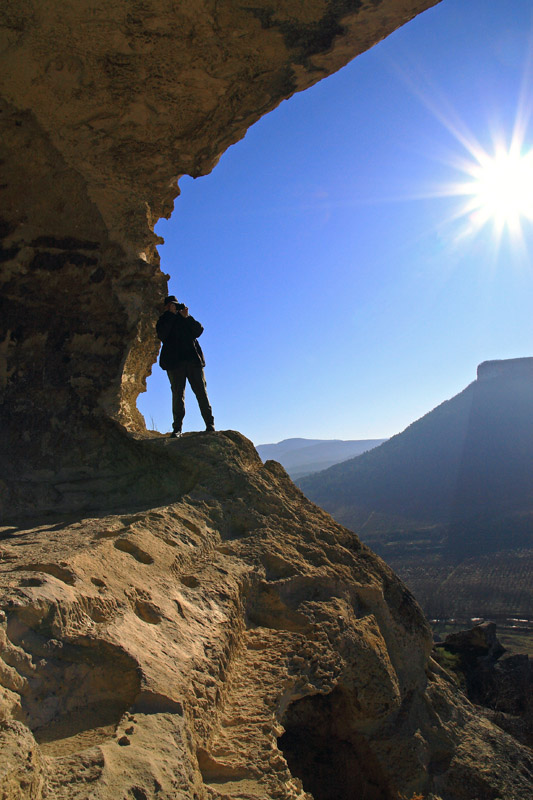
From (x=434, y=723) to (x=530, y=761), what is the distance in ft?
3.51

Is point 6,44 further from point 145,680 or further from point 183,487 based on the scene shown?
point 145,680

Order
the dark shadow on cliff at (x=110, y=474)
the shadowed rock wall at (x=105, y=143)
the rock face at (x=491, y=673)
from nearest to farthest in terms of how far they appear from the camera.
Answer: the dark shadow on cliff at (x=110, y=474), the shadowed rock wall at (x=105, y=143), the rock face at (x=491, y=673)

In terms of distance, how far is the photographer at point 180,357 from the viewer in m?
5.46

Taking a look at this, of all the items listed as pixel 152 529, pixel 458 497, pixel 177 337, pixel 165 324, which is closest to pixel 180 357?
pixel 177 337

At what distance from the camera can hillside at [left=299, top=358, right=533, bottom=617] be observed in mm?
41062

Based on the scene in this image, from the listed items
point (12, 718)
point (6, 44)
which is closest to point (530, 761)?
point (12, 718)

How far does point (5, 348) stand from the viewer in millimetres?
5301

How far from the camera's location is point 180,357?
547 cm

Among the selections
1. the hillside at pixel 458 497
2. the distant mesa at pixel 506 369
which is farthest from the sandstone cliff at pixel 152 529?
the distant mesa at pixel 506 369

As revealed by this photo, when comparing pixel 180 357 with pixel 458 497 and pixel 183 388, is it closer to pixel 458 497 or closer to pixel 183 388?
pixel 183 388

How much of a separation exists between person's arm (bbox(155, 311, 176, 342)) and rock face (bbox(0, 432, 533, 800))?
1.09 metres

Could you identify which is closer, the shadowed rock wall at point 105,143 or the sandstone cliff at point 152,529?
the sandstone cliff at point 152,529

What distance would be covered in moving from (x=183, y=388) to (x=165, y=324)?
65cm

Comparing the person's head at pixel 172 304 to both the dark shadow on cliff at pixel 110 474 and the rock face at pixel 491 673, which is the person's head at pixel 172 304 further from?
the rock face at pixel 491 673
